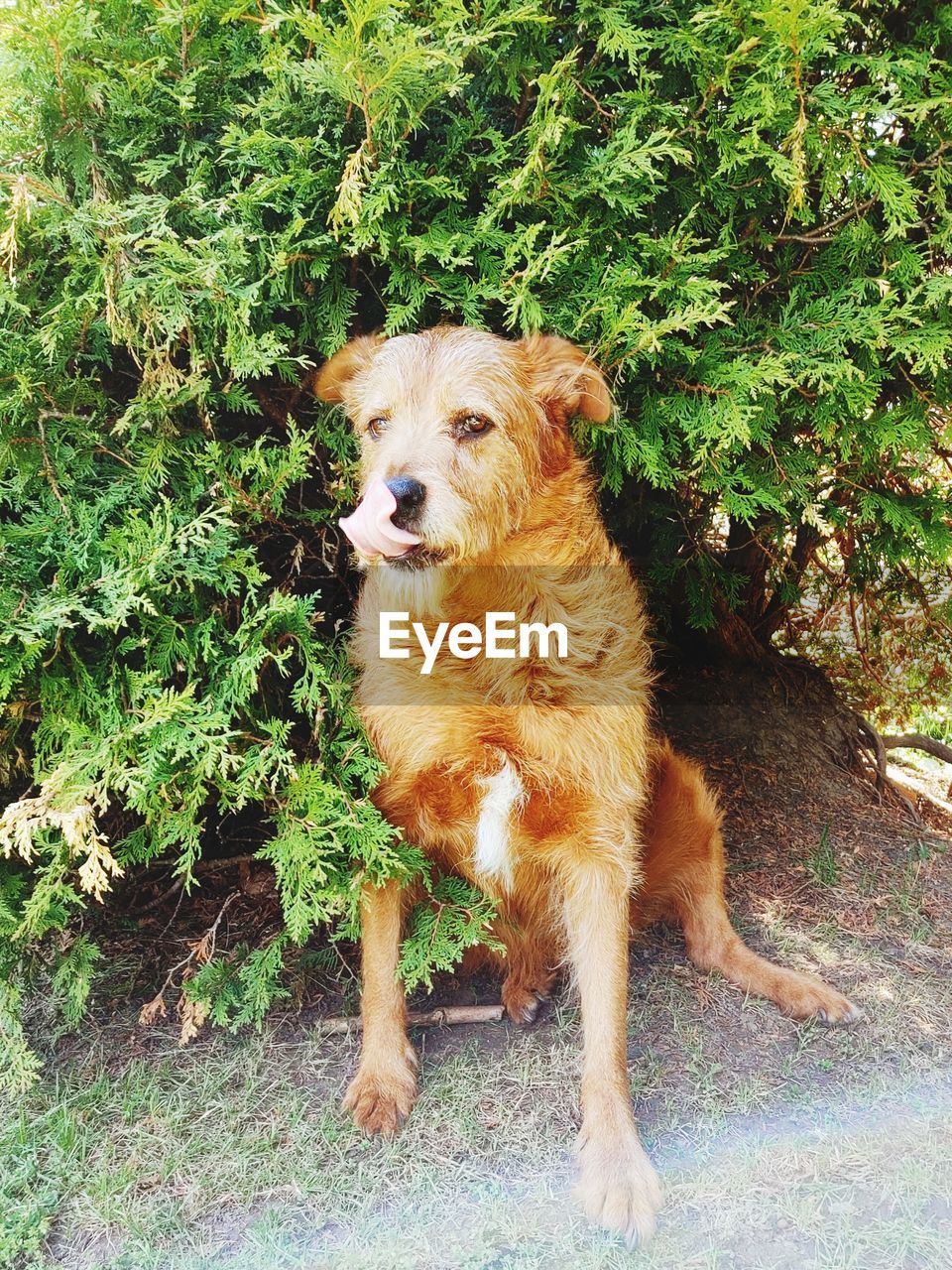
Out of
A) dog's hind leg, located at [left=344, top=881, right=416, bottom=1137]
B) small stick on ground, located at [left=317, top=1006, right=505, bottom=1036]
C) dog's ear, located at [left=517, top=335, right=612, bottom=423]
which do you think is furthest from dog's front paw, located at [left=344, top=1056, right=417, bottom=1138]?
dog's ear, located at [left=517, top=335, right=612, bottom=423]

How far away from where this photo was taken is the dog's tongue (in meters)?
1.91

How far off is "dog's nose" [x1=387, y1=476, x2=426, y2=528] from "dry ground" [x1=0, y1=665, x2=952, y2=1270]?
4.87 feet

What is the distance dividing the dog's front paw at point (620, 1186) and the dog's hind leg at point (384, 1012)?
48cm

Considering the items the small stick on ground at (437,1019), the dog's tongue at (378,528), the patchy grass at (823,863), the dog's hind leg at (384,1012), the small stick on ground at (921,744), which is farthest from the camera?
the small stick on ground at (921,744)

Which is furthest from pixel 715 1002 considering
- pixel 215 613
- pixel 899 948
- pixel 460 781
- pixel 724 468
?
pixel 215 613

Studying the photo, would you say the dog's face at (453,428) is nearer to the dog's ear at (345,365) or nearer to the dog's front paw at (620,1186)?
the dog's ear at (345,365)

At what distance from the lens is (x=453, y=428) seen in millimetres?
2080

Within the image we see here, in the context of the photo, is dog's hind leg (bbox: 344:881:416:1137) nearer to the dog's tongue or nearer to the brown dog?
the brown dog

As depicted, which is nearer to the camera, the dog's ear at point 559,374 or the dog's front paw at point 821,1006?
the dog's ear at point 559,374

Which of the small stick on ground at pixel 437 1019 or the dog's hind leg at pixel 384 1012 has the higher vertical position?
the dog's hind leg at pixel 384 1012

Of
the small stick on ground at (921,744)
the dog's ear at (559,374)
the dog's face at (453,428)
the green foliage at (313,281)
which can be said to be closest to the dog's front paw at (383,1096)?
the green foliage at (313,281)

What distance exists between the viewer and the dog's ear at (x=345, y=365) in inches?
90.7

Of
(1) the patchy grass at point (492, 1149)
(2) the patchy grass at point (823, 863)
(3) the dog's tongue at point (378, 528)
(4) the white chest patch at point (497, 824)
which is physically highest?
(3) the dog's tongue at point (378, 528)

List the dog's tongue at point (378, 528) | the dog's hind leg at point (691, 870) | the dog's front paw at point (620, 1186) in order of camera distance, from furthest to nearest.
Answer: the dog's hind leg at point (691, 870)
the dog's front paw at point (620, 1186)
the dog's tongue at point (378, 528)
